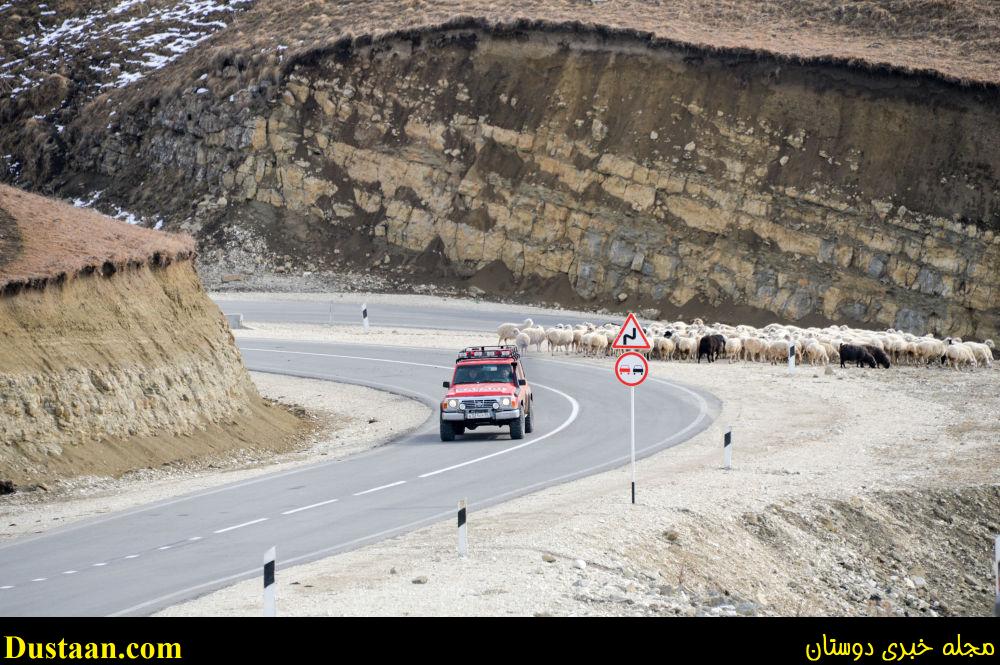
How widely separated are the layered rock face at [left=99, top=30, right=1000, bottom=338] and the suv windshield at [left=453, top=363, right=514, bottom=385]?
103 feet

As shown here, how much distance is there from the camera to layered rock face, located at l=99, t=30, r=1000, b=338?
5547 cm

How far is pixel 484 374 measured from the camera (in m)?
27.5

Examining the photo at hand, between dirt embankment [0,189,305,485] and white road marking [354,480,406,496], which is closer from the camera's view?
white road marking [354,480,406,496]

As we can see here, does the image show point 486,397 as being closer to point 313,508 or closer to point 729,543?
point 313,508

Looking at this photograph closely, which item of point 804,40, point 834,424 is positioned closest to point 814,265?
point 804,40

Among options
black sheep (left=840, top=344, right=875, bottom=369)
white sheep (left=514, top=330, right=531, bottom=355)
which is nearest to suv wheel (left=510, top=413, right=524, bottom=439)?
black sheep (left=840, top=344, right=875, bottom=369)

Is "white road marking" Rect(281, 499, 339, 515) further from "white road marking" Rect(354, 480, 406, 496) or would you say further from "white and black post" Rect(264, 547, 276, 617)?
"white and black post" Rect(264, 547, 276, 617)

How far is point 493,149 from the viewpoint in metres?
66.2

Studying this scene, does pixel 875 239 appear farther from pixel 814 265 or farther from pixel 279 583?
pixel 279 583

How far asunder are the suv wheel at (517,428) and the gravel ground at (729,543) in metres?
2.36

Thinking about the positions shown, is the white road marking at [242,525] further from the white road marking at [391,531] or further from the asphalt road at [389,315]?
the asphalt road at [389,315]

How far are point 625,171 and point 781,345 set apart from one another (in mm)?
21481

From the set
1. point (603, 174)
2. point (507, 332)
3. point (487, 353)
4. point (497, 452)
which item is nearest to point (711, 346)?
point (507, 332)

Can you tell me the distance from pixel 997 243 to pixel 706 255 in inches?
510
